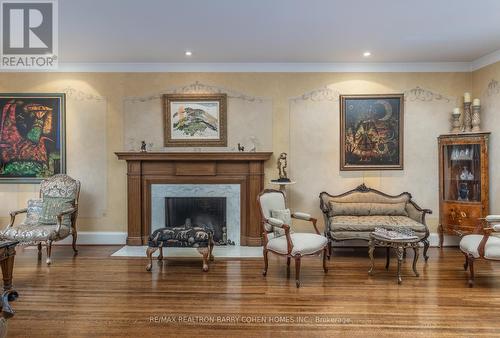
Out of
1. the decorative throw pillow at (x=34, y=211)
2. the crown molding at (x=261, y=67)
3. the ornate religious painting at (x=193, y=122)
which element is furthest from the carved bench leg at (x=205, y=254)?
the crown molding at (x=261, y=67)

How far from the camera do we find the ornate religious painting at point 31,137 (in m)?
5.60

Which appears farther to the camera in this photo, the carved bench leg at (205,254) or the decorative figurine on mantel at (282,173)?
the decorative figurine on mantel at (282,173)

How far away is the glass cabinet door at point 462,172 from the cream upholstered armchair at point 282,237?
2.59 m

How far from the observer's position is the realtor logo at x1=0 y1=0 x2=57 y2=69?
3.74 meters

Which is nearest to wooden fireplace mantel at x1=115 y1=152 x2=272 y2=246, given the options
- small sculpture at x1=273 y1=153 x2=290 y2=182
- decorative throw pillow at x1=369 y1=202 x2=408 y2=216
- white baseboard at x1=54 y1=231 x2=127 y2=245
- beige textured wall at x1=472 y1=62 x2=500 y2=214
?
small sculpture at x1=273 y1=153 x2=290 y2=182

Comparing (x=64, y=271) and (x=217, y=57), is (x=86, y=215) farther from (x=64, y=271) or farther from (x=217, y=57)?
(x=217, y=57)

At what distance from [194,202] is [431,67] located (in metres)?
4.56

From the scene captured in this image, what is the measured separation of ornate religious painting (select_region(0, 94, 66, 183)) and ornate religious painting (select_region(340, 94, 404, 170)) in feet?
15.6

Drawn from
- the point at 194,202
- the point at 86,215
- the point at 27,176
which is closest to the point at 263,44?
the point at 194,202

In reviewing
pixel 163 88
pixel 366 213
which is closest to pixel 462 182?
pixel 366 213

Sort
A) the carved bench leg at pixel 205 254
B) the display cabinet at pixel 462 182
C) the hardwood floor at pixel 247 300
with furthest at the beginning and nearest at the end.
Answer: the display cabinet at pixel 462 182, the carved bench leg at pixel 205 254, the hardwood floor at pixel 247 300

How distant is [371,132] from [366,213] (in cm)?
135

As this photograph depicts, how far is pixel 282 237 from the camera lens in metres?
4.17

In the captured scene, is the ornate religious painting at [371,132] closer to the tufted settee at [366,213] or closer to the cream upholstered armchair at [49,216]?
the tufted settee at [366,213]
